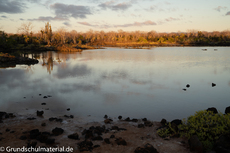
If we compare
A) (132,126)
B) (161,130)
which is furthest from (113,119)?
(161,130)

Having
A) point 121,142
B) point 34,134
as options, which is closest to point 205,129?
point 121,142

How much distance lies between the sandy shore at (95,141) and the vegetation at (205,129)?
26 centimetres

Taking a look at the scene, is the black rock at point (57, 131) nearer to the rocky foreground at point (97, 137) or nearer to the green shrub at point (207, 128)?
the rocky foreground at point (97, 137)

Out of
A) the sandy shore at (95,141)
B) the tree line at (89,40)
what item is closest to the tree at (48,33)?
the tree line at (89,40)

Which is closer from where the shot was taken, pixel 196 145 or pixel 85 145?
pixel 196 145

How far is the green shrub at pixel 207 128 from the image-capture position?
4.45m

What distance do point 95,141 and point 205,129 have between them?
9.16 ft

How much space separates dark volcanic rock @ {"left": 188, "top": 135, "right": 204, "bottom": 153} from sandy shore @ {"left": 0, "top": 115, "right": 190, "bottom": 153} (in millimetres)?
168

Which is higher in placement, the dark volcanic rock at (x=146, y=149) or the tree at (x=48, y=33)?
the tree at (x=48, y=33)

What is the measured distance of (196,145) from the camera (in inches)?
163

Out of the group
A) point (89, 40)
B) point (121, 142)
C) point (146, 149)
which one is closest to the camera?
point (146, 149)

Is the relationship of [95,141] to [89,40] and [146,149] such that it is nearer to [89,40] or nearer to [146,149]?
[146,149]

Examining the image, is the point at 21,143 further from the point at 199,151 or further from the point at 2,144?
the point at 199,151

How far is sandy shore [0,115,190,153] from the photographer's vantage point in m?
4.31
